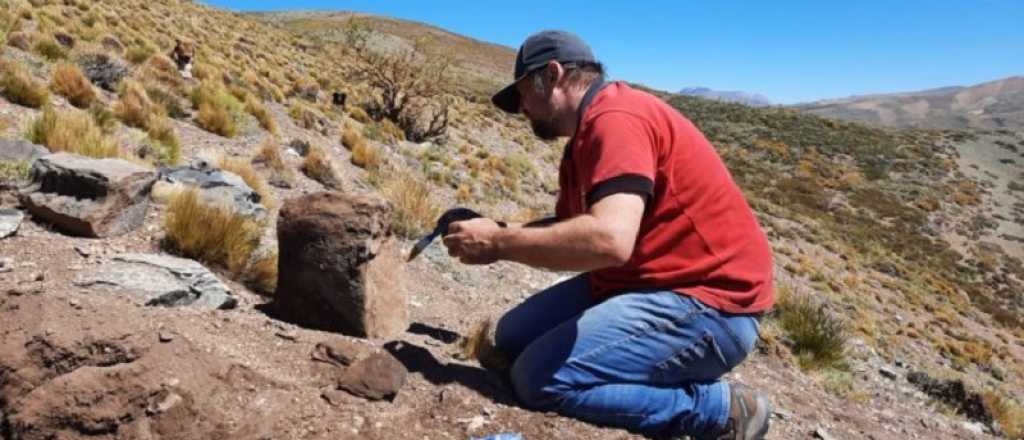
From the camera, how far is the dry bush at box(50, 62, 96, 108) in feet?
24.3

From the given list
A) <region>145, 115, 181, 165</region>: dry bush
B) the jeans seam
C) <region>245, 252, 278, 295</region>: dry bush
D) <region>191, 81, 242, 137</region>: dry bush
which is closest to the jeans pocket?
the jeans seam

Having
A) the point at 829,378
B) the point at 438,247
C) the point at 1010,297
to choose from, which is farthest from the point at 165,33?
the point at 1010,297

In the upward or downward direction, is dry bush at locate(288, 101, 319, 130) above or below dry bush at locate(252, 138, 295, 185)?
below

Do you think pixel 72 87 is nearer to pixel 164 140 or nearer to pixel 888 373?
pixel 164 140

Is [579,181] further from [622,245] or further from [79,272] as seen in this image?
[79,272]

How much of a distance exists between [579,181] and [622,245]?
0.46 metres

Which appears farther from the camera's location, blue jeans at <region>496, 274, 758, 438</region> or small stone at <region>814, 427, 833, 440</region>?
small stone at <region>814, 427, 833, 440</region>

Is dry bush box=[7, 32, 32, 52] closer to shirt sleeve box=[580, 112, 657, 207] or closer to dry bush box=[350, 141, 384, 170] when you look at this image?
dry bush box=[350, 141, 384, 170]

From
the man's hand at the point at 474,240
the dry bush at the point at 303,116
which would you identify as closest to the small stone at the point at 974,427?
the man's hand at the point at 474,240

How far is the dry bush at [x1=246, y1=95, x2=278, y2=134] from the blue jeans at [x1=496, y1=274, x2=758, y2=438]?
27.2 feet

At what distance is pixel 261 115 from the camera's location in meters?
10.4

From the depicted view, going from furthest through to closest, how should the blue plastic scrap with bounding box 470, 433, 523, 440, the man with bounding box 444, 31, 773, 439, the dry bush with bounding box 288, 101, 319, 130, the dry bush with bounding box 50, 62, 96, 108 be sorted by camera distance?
the dry bush with bounding box 288, 101, 319, 130 → the dry bush with bounding box 50, 62, 96, 108 → the man with bounding box 444, 31, 773, 439 → the blue plastic scrap with bounding box 470, 433, 523, 440

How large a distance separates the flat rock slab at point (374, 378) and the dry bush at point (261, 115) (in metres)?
7.97

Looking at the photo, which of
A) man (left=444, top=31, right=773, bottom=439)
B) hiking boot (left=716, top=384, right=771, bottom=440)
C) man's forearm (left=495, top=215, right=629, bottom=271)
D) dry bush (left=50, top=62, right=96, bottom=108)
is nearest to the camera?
man's forearm (left=495, top=215, right=629, bottom=271)
